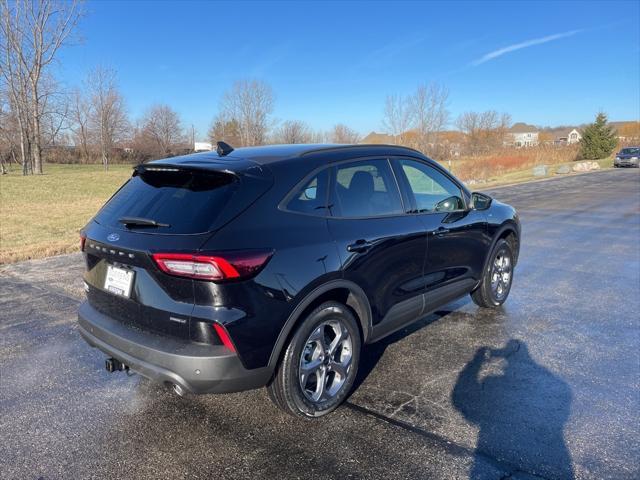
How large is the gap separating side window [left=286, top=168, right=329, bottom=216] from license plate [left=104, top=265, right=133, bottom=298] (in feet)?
3.40

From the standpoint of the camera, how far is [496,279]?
5129 millimetres

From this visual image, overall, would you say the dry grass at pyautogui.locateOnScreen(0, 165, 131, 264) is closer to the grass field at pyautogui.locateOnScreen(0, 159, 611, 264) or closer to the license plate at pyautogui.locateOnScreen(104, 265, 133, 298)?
the grass field at pyautogui.locateOnScreen(0, 159, 611, 264)

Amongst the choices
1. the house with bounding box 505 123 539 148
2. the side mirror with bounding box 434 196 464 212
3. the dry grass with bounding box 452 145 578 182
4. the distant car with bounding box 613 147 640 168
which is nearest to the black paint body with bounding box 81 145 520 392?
the side mirror with bounding box 434 196 464 212

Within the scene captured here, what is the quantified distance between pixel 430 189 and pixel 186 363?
270 centimetres

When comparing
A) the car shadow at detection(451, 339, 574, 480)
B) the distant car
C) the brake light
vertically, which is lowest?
the car shadow at detection(451, 339, 574, 480)

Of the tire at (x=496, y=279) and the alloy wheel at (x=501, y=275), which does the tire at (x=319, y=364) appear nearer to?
the tire at (x=496, y=279)

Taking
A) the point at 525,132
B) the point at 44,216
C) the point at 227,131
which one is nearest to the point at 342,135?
the point at 227,131

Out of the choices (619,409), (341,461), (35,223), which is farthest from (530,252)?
(35,223)

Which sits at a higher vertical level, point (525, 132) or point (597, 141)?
point (525, 132)

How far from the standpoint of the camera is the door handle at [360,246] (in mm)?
3087

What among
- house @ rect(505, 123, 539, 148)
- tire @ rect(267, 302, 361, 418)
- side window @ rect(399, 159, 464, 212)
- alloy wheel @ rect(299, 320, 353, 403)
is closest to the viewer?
tire @ rect(267, 302, 361, 418)

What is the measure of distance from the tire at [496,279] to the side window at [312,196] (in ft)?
8.04

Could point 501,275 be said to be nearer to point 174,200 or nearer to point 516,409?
point 516,409

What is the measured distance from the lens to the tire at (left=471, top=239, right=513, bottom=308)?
194 inches
